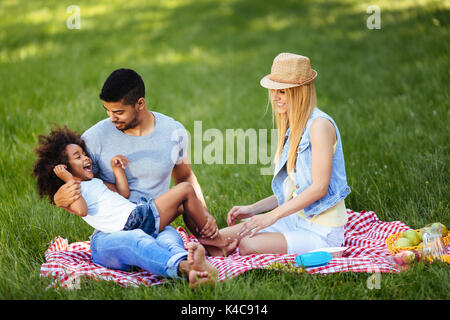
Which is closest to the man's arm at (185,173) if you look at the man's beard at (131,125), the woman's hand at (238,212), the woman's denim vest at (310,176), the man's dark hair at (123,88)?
the woman's hand at (238,212)

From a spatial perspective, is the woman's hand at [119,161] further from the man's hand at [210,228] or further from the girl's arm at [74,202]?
the man's hand at [210,228]

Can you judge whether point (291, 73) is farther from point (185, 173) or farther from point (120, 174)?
point (120, 174)

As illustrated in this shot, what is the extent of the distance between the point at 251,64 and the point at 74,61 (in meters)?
3.16

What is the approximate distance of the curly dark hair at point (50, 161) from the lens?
140 inches

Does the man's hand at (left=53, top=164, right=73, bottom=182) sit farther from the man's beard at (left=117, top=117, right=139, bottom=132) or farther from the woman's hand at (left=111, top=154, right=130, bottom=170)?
the man's beard at (left=117, top=117, right=139, bottom=132)

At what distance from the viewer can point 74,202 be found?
134 inches

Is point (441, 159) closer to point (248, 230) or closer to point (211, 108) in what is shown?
point (248, 230)

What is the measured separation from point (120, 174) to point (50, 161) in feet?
1.55

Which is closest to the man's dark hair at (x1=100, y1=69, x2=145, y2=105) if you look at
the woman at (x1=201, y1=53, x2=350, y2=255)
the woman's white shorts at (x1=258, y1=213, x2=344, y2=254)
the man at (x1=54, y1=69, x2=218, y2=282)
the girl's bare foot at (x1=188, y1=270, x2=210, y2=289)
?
the man at (x1=54, y1=69, x2=218, y2=282)

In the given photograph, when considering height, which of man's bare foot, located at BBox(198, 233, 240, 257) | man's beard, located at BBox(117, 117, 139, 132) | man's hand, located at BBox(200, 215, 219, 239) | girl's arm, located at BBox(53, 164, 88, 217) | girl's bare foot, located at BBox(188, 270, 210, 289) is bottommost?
man's bare foot, located at BBox(198, 233, 240, 257)

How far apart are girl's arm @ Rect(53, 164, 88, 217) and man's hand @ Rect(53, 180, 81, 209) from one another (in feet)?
0.08

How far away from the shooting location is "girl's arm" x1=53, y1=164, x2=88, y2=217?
3397 mm

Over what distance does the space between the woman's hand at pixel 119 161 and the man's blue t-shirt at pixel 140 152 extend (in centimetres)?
8

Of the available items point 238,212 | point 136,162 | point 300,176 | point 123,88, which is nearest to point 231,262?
point 238,212
